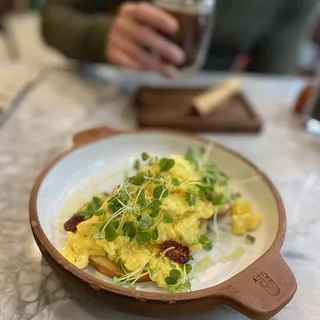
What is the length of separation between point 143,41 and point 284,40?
64cm

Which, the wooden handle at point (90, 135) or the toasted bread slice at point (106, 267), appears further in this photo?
the wooden handle at point (90, 135)

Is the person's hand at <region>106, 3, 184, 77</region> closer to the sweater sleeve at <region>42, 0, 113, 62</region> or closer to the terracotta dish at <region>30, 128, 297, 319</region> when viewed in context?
the sweater sleeve at <region>42, 0, 113, 62</region>

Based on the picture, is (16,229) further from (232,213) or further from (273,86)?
(273,86)

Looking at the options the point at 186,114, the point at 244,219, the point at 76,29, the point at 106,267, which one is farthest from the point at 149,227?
the point at 76,29

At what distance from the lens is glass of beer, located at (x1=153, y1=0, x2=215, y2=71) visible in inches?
39.5

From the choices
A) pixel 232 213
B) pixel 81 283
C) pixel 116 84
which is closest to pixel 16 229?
pixel 81 283

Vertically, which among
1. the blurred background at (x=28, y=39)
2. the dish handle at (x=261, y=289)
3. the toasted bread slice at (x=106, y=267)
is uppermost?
the dish handle at (x=261, y=289)

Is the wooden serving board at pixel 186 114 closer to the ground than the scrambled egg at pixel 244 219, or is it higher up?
closer to the ground

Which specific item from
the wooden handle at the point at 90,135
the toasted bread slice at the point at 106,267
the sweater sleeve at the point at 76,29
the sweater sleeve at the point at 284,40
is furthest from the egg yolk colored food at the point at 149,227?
the sweater sleeve at the point at 284,40

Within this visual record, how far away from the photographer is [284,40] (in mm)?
1522

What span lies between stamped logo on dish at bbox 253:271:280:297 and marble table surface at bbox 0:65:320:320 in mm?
79

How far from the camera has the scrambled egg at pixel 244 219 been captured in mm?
710

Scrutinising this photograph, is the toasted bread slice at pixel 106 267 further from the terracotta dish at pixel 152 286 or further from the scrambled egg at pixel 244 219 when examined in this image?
the scrambled egg at pixel 244 219

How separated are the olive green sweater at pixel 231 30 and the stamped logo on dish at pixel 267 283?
2.53 ft
